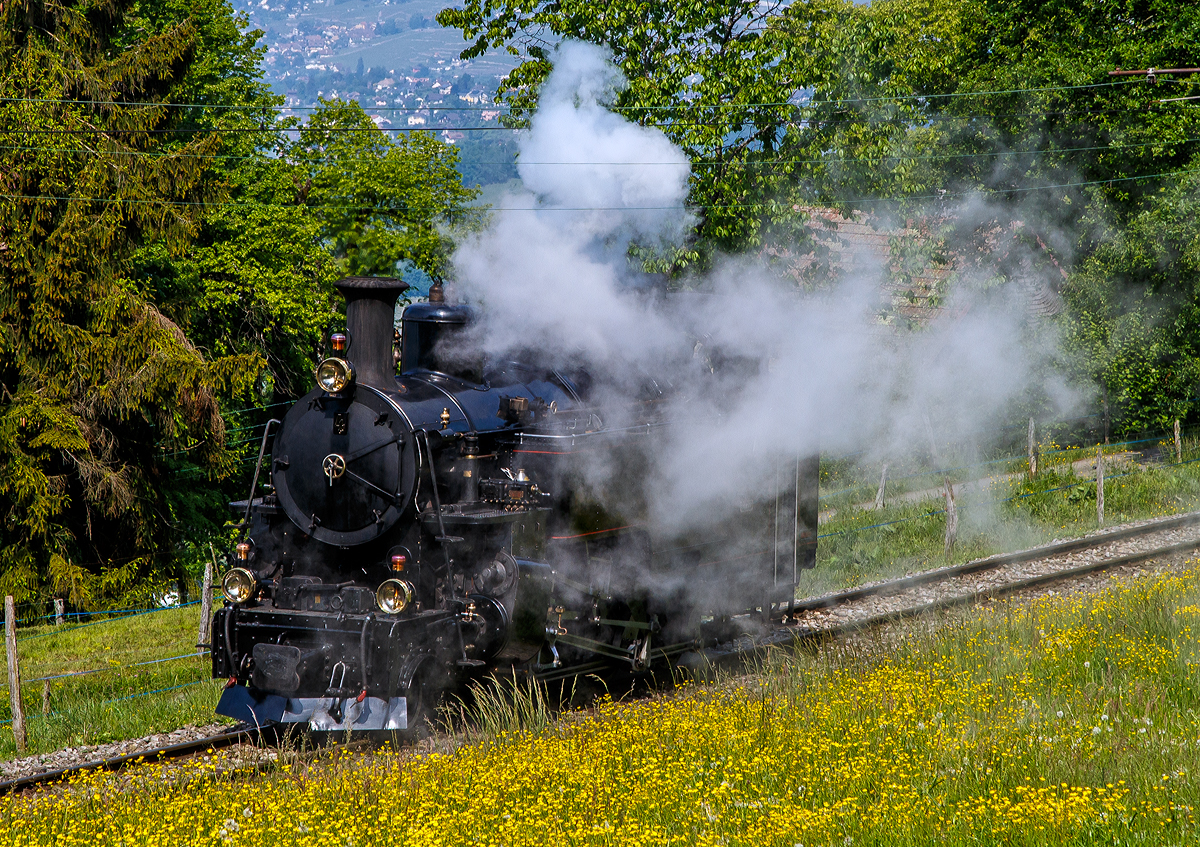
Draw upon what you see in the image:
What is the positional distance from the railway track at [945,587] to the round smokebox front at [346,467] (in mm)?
1733

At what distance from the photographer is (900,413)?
68.6 feet

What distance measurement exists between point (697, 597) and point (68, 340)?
42.0 ft

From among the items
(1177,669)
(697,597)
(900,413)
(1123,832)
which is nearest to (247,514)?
(697,597)

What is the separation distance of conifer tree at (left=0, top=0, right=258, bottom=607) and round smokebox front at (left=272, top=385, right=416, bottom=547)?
10.4 metres

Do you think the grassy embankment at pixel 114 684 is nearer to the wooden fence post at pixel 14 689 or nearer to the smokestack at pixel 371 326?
the wooden fence post at pixel 14 689

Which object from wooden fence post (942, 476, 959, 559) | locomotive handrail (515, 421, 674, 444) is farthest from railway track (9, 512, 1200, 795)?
locomotive handrail (515, 421, 674, 444)

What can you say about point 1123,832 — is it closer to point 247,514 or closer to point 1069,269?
point 247,514

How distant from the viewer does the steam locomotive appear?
7891 mm

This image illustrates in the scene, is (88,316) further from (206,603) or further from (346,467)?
(346,467)

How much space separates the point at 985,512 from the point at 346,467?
12061 millimetres

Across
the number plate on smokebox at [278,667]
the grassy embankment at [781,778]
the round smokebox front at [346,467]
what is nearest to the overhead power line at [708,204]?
the round smokebox front at [346,467]

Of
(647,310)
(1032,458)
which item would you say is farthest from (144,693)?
(1032,458)

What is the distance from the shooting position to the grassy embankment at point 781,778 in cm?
534

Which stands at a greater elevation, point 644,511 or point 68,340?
point 68,340
